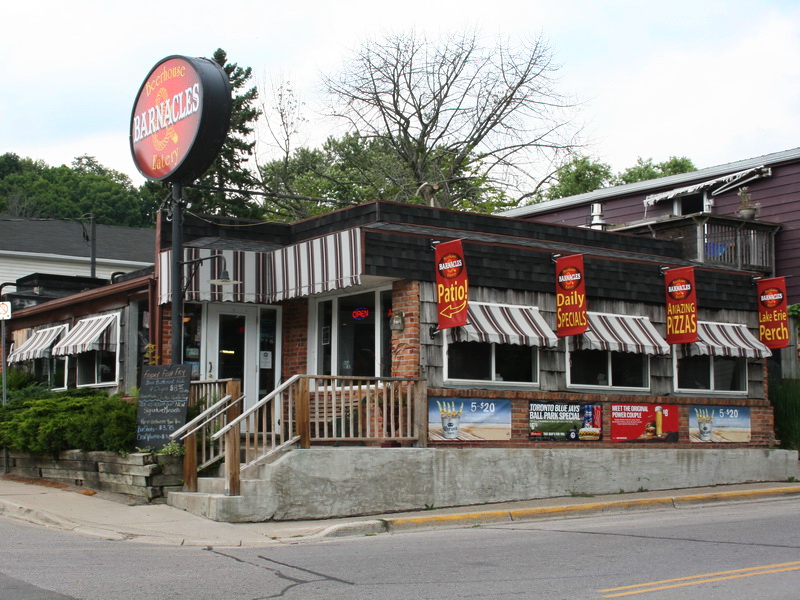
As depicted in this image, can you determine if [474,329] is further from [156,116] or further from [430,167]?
[430,167]

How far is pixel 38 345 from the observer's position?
64.0 ft

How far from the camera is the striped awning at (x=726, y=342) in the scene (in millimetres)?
16716

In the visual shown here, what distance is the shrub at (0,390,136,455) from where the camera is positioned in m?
13.7

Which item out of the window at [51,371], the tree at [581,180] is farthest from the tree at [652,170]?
the window at [51,371]

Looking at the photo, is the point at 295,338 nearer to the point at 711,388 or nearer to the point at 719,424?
the point at 711,388

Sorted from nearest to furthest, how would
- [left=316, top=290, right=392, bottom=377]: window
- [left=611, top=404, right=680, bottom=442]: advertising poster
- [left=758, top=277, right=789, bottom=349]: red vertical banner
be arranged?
[left=316, top=290, right=392, bottom=377]: window → [left=611, top=404, right=680, bottom=442]: advertising poster → [left=758, top=277, right=789, bottom=349]: red vertical banner

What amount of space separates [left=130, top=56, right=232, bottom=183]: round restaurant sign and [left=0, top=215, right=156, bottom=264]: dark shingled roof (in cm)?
2181

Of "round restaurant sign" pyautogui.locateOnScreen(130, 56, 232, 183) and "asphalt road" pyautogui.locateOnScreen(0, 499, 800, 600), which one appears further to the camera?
"round restaurant sign" pyautogui.locateOnScreen(130, 56, 232, 183)

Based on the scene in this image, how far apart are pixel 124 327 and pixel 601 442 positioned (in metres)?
8.48

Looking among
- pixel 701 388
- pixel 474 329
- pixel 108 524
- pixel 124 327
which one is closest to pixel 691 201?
pixel 701 388

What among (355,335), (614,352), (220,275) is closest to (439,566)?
(355,335)

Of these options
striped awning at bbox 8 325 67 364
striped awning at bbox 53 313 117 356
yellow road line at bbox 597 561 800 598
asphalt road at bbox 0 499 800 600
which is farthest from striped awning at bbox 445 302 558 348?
striped awning at bbox 8 325 67 364

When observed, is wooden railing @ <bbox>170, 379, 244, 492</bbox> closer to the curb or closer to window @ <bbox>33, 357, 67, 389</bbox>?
the curb

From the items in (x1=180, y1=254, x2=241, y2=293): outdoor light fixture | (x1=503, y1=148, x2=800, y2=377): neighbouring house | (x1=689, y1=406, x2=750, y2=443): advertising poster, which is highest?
(x1=503, y1=148, x2=800, y2=377): neighbouring house
